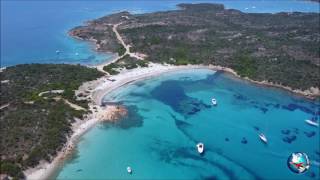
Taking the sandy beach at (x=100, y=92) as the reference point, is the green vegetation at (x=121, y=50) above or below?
above

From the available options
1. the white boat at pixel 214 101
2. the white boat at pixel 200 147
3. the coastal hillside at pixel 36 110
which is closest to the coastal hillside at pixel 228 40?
the coastal hillside at pixel 36 110

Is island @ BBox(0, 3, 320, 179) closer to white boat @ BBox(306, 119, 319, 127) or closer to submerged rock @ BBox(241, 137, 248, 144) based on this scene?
white boat @ BBox(306, 119, 319, 127)

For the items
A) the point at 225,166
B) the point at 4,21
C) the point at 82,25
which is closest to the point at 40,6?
the point at 4,21

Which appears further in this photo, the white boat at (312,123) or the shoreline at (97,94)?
the white boat at (312,123)

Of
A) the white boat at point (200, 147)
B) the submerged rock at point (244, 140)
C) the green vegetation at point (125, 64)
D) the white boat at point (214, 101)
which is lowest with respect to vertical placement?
the submerged rock at point (244, 140)

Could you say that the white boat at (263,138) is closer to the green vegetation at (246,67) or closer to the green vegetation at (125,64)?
the green vegetation at (246,67)

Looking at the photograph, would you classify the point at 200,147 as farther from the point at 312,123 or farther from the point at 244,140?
the point at 312,123

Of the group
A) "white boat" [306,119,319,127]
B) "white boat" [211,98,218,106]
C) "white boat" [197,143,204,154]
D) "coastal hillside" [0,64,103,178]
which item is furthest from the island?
"white boat" [197,143,204,154]

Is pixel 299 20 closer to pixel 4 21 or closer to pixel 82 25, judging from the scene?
pixel 82 25
